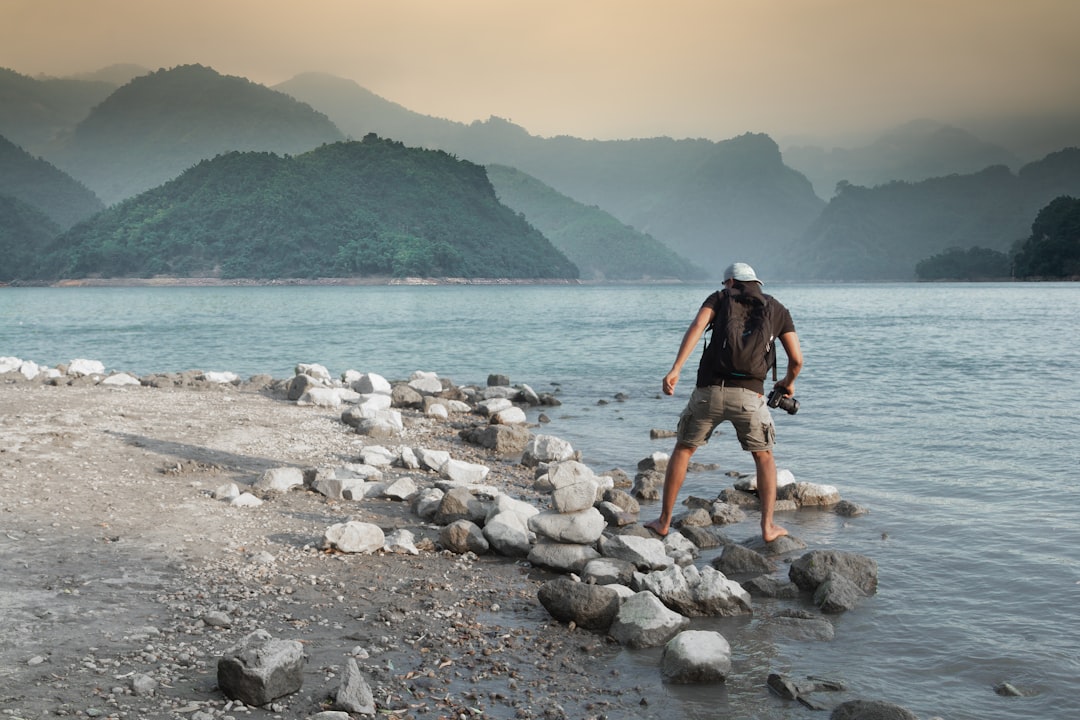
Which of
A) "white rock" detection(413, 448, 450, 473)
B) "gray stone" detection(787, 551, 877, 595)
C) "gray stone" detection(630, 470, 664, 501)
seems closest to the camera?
"gray stone" detection(787, 551, 877, 595)

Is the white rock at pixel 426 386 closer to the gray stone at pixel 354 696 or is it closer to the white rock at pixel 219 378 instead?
the white rock at pixel 219 378

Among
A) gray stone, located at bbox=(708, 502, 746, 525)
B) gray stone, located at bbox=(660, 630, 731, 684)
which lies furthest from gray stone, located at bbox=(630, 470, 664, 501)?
gray stone, located at bbox=(660, 630, 731, 684)

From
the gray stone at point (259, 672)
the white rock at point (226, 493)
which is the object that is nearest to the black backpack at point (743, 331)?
the gray stone at point (259, 672)

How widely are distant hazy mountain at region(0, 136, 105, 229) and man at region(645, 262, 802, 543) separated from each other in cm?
18787

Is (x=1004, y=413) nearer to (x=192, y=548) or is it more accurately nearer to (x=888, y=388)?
(x=888, y=388)

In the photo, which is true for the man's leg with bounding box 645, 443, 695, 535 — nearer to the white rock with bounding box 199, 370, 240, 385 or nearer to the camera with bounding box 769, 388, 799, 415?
the camera with bounding box 769, 388, 799, 415

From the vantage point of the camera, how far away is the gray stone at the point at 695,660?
5.02 meters

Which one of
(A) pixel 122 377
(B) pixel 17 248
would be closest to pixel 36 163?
(B) pixel 17 248

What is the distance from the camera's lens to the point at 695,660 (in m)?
5.02

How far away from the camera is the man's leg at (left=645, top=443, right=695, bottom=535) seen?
7.72m

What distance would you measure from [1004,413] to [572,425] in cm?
840

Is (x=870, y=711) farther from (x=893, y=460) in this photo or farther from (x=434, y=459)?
(x=893, y=460)

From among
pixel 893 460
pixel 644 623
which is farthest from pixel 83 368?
pixel 644 623

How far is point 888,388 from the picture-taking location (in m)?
20.7
